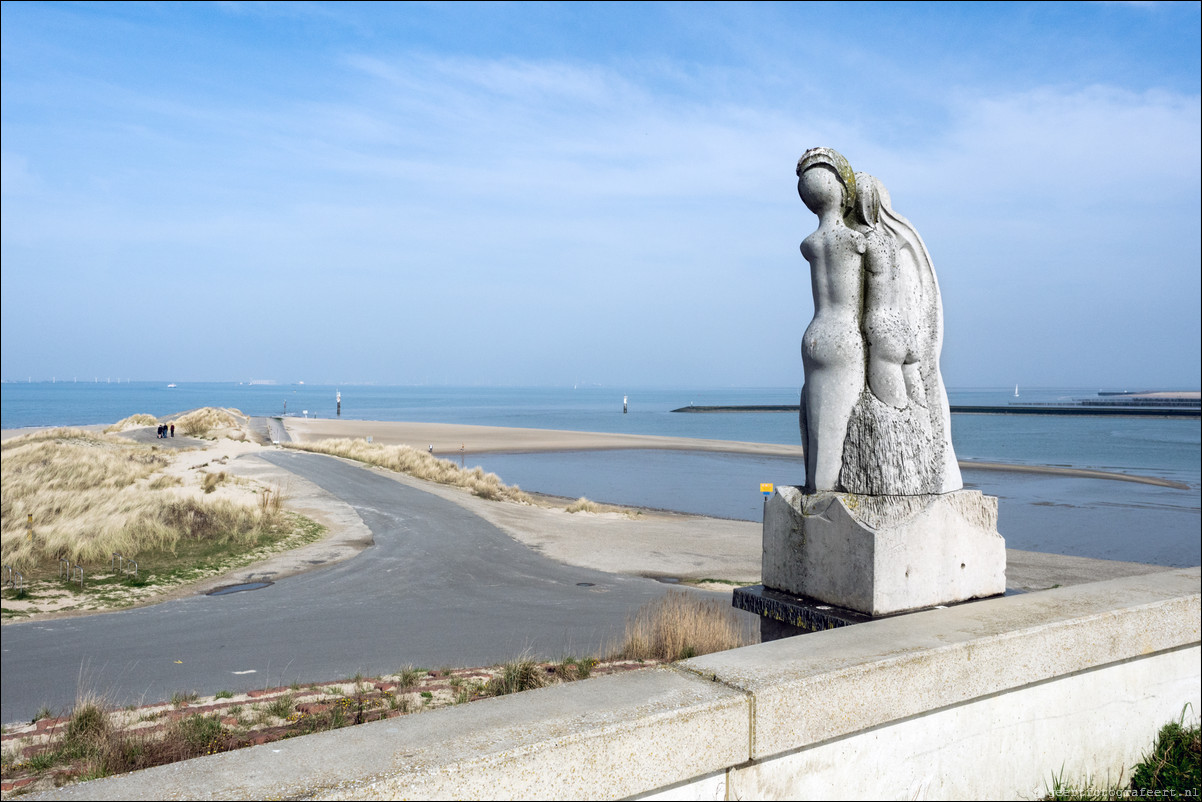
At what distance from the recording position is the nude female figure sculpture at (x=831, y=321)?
4660 mm

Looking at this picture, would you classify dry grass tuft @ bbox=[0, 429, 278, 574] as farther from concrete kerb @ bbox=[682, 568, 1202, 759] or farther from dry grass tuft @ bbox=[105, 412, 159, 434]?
dry grass tuft @ bbox=[105, 412, 159, 434]

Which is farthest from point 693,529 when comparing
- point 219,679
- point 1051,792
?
point 1051,792

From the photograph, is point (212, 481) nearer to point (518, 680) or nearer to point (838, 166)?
point (518, 680)

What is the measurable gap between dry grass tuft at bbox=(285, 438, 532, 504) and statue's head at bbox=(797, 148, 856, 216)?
887 inches

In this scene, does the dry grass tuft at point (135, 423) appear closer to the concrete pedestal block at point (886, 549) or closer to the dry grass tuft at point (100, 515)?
the dry grass tuft at point (100, 515)

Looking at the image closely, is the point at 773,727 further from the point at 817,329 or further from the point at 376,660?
the point at 376,660

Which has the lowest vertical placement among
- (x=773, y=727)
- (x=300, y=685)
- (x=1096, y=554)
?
(x=1096, y=554)

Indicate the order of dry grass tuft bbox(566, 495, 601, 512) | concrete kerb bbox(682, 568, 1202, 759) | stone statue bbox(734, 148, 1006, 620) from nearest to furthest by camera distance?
concrete kerb bbox(682, 568, 1202, 759), stone statue bbox(734, 148, 1006, 620), dry grass tuft bbox(566, 495, 601, 512)

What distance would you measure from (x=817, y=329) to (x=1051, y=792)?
→ 8.57 feet

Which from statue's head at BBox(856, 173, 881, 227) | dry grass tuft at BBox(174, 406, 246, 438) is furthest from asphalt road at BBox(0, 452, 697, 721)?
Answer: dry grass tuft at BBox(174, 406, 246, 438)

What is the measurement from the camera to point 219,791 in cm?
170

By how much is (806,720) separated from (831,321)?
2888 millimetres

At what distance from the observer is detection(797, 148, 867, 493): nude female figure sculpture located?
4.66 metres

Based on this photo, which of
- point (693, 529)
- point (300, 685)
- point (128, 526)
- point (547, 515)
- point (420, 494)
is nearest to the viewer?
point (300, 685)
